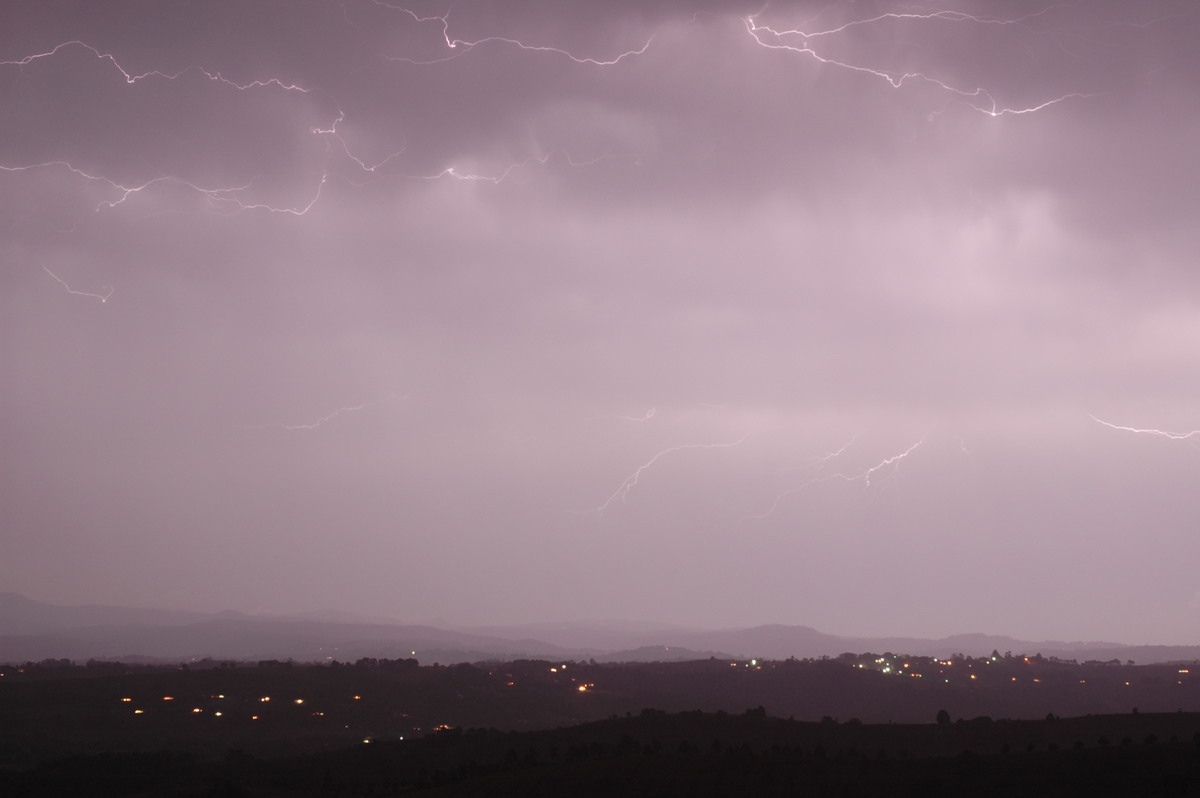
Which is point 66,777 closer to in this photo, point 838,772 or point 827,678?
point 838,772

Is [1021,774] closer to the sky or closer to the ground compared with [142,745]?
closer to the sky

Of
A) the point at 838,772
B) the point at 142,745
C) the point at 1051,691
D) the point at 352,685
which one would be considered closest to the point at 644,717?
the point at 838,772

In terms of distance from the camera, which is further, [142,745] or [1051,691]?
[1051,691]

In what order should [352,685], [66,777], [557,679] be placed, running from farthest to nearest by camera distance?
[557,679], [352,685], [66,777]

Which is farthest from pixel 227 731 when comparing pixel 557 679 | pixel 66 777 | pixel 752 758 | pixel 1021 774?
pixel 1021 774

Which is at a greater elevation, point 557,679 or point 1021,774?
point 1021,774

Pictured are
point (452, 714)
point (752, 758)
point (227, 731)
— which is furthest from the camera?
point (452, 714)


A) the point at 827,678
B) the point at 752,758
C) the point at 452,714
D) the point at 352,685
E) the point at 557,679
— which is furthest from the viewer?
the point at 557,679

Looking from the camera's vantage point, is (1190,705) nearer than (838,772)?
No

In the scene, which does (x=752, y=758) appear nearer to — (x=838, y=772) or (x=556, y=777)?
(x=838, y=772)
